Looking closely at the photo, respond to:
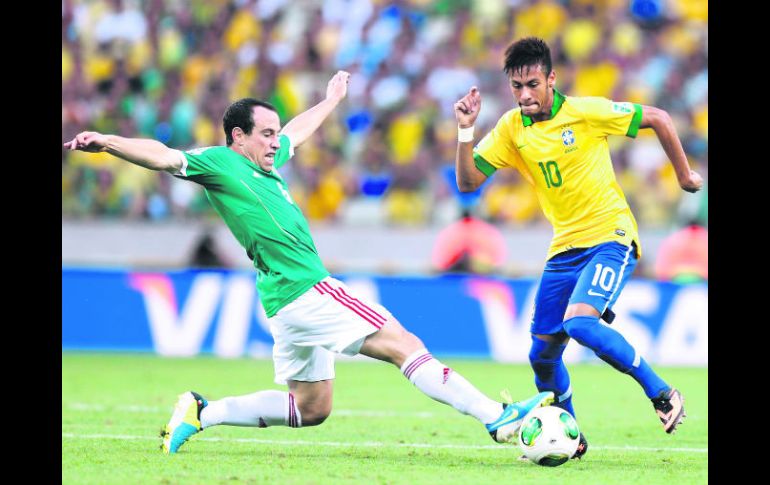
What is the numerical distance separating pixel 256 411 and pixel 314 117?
2.08 meters

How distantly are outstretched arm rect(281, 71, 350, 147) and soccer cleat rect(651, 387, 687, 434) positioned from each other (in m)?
2.91

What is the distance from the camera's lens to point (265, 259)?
286 inches

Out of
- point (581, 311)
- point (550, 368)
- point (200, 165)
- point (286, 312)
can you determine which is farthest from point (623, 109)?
point (200, 165)

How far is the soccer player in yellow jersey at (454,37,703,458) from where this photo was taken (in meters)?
7.48

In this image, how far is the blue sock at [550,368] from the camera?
25.8ft

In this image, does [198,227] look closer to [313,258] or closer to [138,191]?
[138,191]

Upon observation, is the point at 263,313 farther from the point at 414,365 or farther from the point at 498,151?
the point at 414,365

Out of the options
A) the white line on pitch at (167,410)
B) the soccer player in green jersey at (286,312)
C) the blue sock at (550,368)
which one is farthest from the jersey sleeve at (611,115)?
the white line on pitch at (167,410)

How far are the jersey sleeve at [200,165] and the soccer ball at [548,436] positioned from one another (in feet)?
7.73

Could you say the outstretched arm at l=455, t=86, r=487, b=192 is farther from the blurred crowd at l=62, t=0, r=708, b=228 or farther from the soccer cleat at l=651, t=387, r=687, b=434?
the blurred crowd at l=62, t=0, r=708, b=228

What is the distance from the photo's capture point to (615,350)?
7.18 metres

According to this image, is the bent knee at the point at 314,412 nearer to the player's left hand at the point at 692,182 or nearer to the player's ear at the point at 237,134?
the player's ear at the point at 237,134

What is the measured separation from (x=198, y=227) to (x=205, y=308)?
2.67 m
